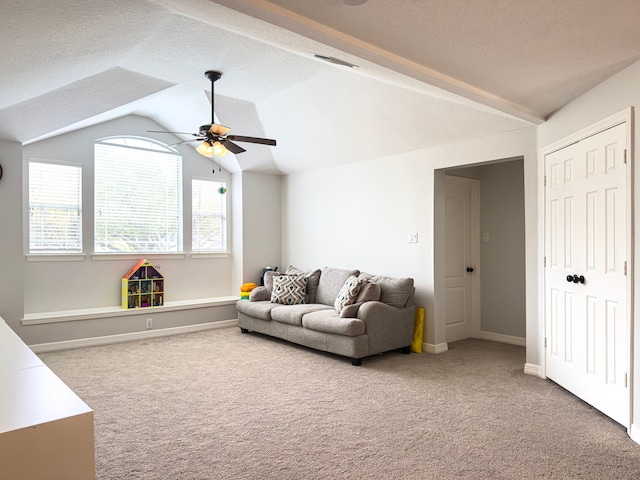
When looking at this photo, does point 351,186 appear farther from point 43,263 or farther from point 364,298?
point 43,263

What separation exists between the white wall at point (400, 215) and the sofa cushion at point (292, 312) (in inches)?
37.6

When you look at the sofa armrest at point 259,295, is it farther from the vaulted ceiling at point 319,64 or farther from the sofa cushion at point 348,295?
the vaulted ceiling at point 319,64

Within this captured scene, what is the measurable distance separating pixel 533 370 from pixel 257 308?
3.30 metres

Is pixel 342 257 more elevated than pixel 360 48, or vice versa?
pixel 360 48

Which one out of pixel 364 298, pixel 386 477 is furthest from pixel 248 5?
pixel 364 298

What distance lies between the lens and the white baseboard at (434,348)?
5152 millimetres

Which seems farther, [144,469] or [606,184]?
[606,184]

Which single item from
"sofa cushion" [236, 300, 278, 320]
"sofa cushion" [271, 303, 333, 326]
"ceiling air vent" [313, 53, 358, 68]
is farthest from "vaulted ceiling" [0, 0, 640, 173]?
"sofa cushion" [236, 300, 278, 320]

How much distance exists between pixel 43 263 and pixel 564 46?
5.89 m

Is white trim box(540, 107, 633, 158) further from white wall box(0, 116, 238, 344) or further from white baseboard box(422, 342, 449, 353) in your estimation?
white wall box(0, 116, 238, 344)

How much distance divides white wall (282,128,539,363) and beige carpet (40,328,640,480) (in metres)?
0.88

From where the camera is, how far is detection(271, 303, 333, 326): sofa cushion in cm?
528

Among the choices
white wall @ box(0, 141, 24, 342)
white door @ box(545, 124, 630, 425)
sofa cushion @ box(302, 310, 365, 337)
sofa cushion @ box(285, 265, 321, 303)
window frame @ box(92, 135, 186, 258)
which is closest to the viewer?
white door @ box(545, 124, 630, 425)

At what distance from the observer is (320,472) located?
2469 millimetres
